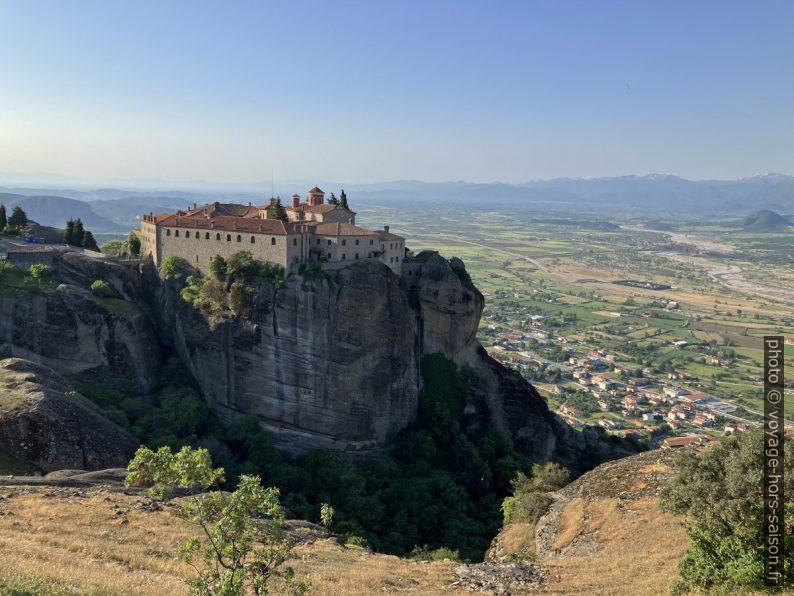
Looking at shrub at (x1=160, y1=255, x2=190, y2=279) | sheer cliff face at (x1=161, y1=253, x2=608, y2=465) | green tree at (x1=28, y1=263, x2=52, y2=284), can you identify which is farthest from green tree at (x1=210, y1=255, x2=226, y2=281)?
green tree at (x1=28, y1=263, x2=52, y2=284)

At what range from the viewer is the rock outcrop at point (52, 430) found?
3538 cm

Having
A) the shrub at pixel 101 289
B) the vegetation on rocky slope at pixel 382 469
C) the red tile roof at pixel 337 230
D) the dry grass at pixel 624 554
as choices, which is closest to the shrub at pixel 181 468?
the dry grass at pixel 624 554

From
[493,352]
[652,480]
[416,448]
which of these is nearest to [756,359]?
[493,352]

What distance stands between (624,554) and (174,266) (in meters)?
46.3

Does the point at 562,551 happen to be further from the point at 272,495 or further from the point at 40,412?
the point at 40,412

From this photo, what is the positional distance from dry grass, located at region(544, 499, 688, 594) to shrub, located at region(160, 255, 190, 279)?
4174 cm

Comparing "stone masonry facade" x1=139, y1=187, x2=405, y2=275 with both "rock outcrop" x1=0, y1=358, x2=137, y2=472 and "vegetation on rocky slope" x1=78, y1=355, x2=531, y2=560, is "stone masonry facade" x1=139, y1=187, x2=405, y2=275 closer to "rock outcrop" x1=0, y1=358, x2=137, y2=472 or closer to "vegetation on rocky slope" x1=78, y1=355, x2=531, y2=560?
"vegetation on rocky slope" x1=78, y1=355, x2=531, y2=560

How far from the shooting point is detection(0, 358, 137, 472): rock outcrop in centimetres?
3538

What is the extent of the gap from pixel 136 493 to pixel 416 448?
28111 mm

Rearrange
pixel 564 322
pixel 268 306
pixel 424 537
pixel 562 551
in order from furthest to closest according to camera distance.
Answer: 1. pixel 564 322
2. pixel 268 306
3. pixel 424 537
4. pixel 562 551

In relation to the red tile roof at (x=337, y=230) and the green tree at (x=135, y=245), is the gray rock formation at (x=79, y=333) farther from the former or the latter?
the red tile roof at (x=337, y=230)

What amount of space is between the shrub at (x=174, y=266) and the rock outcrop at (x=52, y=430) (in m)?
18.2

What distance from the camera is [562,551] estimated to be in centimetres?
2808

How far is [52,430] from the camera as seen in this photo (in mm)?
35938
